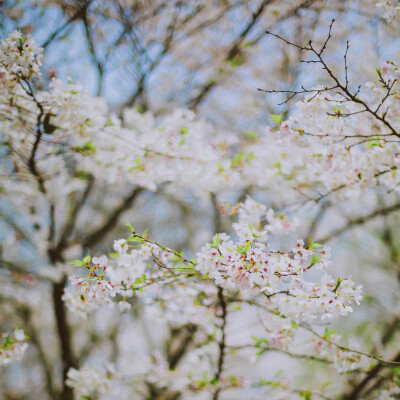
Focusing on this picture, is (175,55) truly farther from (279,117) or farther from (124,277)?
(124,277)

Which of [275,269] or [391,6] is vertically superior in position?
[391,6]

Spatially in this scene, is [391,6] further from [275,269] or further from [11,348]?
[11,348]

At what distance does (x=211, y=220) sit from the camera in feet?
17.8

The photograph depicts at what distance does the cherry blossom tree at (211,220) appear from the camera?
1.79 meters

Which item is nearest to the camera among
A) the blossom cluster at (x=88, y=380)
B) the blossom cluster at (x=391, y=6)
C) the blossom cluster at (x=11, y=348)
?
the blossom cluster at (x=391, y=6)

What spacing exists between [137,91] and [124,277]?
2550 mm

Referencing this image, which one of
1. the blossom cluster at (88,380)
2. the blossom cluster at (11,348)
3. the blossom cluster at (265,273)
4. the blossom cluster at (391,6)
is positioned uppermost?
the blossom cluster at (391,6)

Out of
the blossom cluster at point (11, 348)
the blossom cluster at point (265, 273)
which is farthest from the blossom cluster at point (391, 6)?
the blossom cluster at point (11, 348)

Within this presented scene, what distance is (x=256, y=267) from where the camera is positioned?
61.5 inches

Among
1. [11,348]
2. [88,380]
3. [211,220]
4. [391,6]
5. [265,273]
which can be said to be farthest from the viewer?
[211,220]

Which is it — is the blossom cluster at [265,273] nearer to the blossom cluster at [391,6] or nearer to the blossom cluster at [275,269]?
the blossom cluster at [275,269]

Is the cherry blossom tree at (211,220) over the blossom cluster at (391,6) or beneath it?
beneath

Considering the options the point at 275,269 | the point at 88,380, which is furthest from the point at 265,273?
the point at 88,380

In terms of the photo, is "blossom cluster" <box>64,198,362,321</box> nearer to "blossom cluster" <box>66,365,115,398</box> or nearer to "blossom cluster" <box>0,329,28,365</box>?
"blossom cluster" <box>0,329,28,365</box>
